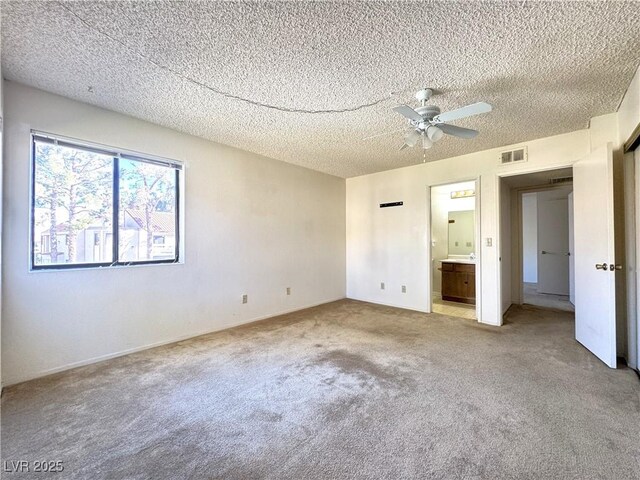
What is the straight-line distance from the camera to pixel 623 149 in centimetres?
273

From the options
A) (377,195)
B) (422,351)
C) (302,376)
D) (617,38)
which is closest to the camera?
(617,38)

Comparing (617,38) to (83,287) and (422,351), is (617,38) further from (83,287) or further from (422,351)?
(83,287)

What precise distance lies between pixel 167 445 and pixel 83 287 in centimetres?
191

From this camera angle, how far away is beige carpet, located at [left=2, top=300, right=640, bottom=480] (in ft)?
4.81

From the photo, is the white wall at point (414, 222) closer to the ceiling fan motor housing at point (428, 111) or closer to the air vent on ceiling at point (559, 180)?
the air vent on ceiling at point (559, 180)

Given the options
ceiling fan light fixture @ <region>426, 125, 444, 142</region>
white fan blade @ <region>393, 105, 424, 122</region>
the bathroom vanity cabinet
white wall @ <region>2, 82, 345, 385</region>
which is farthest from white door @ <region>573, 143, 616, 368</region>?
white wall @ <region>2, 82, 345, 385</region>

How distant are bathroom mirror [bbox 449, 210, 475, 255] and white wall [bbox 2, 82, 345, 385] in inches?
105

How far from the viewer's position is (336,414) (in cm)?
189

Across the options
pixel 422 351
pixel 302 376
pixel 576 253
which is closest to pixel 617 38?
pixel 576 253

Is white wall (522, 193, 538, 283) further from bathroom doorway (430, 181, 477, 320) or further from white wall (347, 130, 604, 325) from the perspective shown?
white wall (347, 130, 604, 325)

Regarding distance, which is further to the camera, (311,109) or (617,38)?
(311,109)

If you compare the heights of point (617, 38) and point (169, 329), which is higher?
point (617, 38)

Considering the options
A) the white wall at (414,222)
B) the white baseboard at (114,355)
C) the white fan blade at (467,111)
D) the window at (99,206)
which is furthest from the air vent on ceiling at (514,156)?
the window at (99,206)

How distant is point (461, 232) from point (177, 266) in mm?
5592
